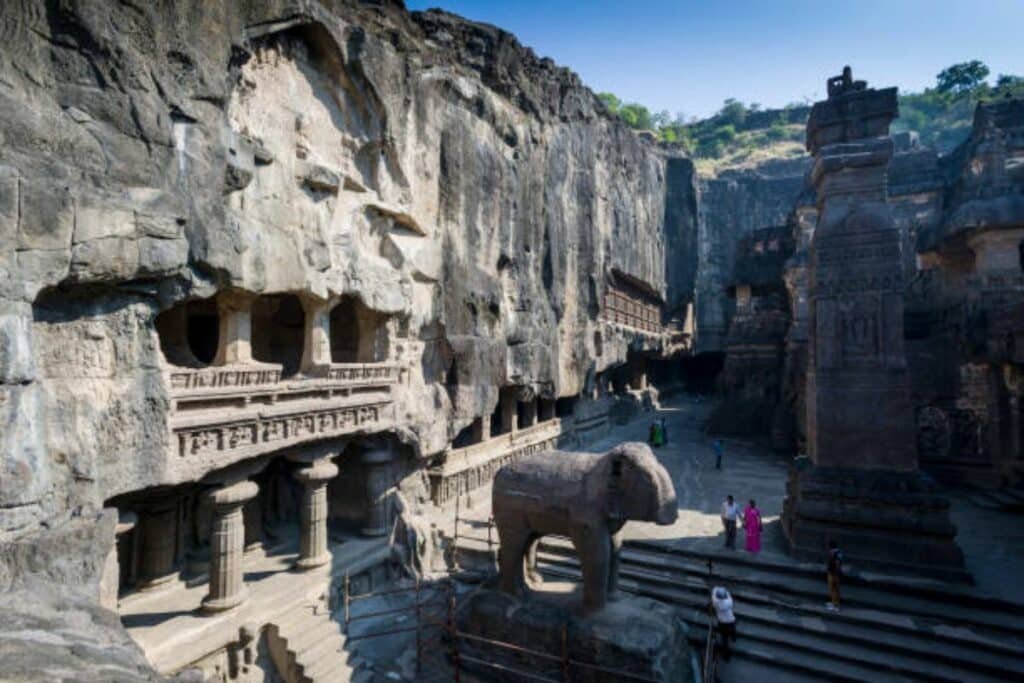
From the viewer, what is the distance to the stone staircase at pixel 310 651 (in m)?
8.61

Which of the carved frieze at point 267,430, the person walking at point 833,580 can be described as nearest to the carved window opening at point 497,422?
the carved frieze at point 267,430

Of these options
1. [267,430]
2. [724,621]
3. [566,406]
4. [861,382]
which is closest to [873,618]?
[724,621]

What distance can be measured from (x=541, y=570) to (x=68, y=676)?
9.07 m

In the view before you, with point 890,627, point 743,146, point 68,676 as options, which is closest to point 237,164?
point 68,676

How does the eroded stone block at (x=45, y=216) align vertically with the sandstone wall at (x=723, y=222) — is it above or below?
below

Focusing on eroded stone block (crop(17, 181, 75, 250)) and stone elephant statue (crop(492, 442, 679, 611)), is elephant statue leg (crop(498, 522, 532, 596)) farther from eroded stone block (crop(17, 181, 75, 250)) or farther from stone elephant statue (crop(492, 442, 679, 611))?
eroded stone block (crop(17, 181, 75, 250))

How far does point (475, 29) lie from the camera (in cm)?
1786

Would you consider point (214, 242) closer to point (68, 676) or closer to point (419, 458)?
point (68, 676)

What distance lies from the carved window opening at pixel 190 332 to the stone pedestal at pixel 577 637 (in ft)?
25.6

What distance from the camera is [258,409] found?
944cm

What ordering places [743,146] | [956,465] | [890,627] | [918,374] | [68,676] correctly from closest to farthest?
1. [68,676]
2. [890,627]
3. [956,465]
4. [918,374]
5. [743,146]

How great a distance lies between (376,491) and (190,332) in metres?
6.38

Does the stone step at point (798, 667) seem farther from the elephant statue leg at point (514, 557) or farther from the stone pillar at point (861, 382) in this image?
the elephant statue leg at point (514, 557)

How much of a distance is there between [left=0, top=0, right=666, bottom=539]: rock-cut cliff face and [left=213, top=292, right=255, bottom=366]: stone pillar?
1.33 ft
